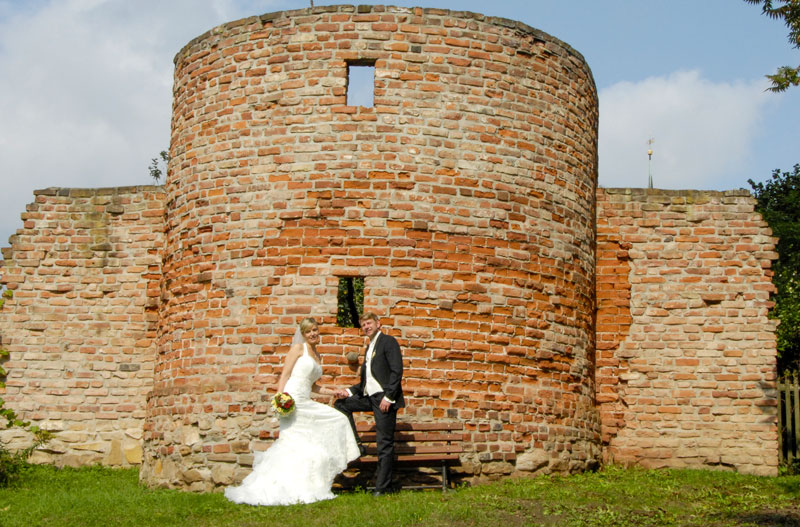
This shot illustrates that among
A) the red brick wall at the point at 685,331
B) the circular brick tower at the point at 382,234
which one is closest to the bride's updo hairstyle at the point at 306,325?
the circular brick tower at the point at 382,234

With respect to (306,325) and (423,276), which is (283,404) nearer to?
(306,325)

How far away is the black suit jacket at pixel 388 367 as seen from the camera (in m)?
8.80

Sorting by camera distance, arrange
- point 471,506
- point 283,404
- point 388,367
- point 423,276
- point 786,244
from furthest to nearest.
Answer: point 786,244
point 423,276
point 388,367
point 283,404
point 471,506

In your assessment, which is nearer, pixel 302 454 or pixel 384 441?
pixel 302 454

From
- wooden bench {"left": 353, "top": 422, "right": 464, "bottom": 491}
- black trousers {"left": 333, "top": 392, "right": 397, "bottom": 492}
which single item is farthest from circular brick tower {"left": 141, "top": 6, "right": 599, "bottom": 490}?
black trousers {"left": 333, "top": 392, "right": 397, "bottom": 492}

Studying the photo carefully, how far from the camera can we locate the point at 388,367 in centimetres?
897

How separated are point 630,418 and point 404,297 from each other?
372cm

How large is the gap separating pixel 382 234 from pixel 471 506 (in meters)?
3.07

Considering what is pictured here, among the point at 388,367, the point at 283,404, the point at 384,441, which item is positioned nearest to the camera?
the point at 283,404

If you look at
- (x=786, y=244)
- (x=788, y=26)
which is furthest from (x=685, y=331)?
(x=786, y=244)

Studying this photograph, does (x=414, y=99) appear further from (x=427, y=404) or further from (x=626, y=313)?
(x=626, y=313)

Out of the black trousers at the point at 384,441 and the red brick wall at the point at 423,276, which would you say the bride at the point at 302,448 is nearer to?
the black trousers at the point at 384,441

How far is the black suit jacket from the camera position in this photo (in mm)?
8797

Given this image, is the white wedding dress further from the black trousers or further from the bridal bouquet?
the black trousers
